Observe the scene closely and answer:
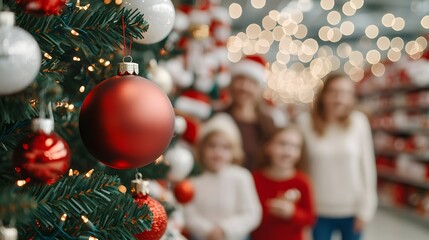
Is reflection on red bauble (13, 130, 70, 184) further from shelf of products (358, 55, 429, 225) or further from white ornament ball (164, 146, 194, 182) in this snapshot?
shelf of products (358, 55, 429, 225)

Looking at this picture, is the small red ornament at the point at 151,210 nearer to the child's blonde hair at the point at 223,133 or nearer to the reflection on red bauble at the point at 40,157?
the reflection on red bauble at the point at 40,157

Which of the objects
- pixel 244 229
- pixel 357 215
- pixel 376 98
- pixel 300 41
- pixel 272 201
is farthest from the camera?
pixel 300 41

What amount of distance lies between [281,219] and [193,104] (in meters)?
0.85

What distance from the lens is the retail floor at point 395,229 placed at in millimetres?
5875

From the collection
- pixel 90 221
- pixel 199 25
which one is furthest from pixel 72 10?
pixel 199 25

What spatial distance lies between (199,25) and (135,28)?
7.50ft

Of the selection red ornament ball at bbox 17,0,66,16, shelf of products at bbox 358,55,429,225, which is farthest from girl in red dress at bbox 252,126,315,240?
shelf of products at bbox 358,55,429,225

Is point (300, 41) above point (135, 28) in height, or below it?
below

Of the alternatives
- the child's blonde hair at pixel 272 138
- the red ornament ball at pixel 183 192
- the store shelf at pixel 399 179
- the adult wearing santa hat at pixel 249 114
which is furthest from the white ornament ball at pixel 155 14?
the store shelf at pixel 399 179

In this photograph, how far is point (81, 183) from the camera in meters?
0.89

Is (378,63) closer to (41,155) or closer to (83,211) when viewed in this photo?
(83,211)

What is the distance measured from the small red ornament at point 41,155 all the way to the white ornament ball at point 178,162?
1.12 metres

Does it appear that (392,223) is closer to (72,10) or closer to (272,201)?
(272,201)

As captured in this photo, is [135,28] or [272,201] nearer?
[135,28]
